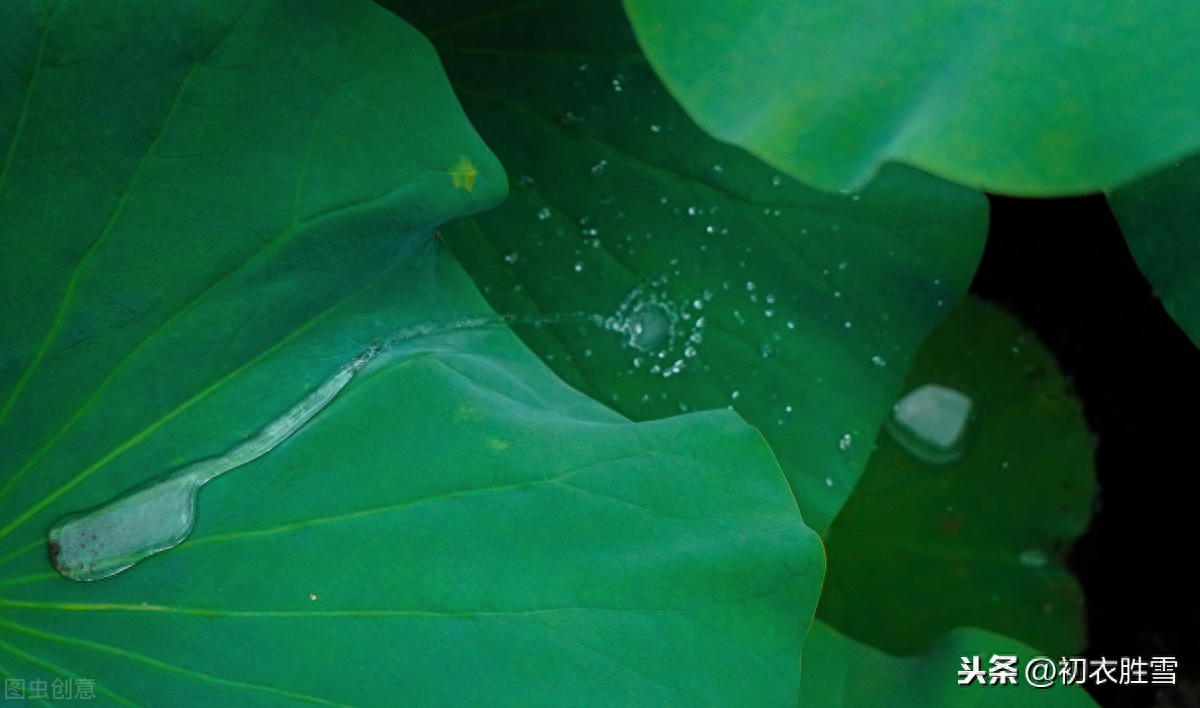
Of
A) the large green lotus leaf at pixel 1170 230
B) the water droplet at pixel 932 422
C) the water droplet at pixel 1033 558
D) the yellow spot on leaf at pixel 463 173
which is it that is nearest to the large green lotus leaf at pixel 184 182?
the yellow spot on leaf at pixel 463 173

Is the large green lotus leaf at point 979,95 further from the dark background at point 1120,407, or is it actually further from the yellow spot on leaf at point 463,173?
Result: the dark background at point 1120,407

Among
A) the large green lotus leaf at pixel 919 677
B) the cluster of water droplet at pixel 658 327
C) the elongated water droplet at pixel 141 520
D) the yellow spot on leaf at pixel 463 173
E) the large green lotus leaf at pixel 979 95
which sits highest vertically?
the large green lotus leaf at pixel 979 95

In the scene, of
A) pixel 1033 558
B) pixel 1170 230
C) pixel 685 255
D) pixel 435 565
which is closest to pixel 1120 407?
pixel 1033 558

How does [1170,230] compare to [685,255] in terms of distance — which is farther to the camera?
[685,255]

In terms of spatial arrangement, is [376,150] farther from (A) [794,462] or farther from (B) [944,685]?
(B) [944,685]

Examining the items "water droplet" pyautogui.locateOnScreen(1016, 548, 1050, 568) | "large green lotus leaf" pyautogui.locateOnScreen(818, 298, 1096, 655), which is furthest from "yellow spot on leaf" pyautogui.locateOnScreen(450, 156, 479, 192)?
"water droplet" pyautogui.locateOnScreen(1016, 548, 1050, 568)

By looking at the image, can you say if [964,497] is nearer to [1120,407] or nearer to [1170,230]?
[1120,407]
